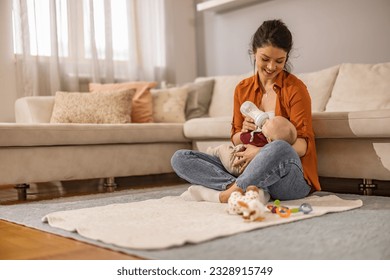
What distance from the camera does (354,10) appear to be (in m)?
3.33

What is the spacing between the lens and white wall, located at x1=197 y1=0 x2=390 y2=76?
10.6 feet

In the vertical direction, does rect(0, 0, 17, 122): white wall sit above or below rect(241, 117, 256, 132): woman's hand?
above

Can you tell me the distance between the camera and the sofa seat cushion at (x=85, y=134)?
2480 millimetres

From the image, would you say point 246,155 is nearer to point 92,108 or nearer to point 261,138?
point 261,138

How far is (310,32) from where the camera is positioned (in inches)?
141

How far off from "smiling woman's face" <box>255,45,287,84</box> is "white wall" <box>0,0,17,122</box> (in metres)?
2.11

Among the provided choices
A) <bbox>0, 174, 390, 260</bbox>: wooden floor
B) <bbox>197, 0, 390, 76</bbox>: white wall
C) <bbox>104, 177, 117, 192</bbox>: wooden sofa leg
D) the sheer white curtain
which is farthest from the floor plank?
<bbox>197, 0, 390, 76</bbox>: white wall

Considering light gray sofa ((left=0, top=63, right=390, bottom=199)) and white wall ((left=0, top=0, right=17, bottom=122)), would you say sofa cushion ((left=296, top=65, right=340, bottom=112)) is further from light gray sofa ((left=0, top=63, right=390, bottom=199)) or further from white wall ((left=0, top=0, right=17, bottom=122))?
white wall ((left=0, top=0, right=17, bottom=122))

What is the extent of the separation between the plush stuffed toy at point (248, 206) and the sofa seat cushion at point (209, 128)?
1.03 metres

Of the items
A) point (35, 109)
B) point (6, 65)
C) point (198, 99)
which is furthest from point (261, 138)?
point (6, 65)

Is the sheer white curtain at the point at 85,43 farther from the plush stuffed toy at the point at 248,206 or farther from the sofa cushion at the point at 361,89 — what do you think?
the plush stuffed toy at the point at 248,206

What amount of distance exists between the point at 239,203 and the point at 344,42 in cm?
209

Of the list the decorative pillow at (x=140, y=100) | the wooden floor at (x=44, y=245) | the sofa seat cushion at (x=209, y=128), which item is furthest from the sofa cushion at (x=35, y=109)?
the sofa seat cushion at (x=209, y=128)
